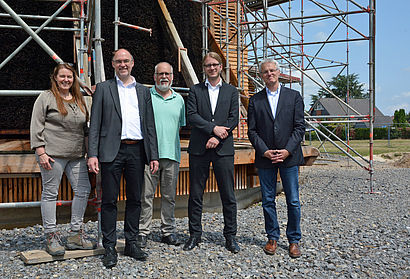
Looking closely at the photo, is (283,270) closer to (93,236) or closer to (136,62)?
(93,236)

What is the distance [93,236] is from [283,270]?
2.10m

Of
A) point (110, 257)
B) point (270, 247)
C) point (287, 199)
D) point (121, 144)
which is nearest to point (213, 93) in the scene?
point (121, 144)

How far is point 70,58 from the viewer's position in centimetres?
633

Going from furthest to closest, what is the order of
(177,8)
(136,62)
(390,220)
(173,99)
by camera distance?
(177,8), (136,62), (390,220), (173,99)

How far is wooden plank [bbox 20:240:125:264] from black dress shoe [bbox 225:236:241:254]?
1.01 meters

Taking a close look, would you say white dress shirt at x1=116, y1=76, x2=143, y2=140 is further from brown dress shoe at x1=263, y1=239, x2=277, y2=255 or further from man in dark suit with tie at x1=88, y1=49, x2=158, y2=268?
brown dress shoe at x1=263, y1=239, x2=277, y2=255

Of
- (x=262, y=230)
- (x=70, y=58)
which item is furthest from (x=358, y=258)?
(x=70, y=58)

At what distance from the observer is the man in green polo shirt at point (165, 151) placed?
12.6 ft

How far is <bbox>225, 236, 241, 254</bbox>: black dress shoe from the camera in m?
3.77

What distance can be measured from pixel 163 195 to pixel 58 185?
3.36 feet

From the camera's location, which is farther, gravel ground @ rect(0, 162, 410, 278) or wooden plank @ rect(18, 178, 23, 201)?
wooden plank @ rect(18, 178, 23, 201)

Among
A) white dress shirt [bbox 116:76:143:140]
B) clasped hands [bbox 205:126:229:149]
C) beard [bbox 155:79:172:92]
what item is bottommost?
clasped hands [bbox 205:126:229:149]

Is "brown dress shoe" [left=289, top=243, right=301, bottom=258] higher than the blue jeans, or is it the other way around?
the blue jeans

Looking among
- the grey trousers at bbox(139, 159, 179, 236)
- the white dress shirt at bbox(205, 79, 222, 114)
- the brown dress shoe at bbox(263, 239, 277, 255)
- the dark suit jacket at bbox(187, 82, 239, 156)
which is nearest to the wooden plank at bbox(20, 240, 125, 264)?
the grey trousers at bbox(139, 159, 179, 236)
